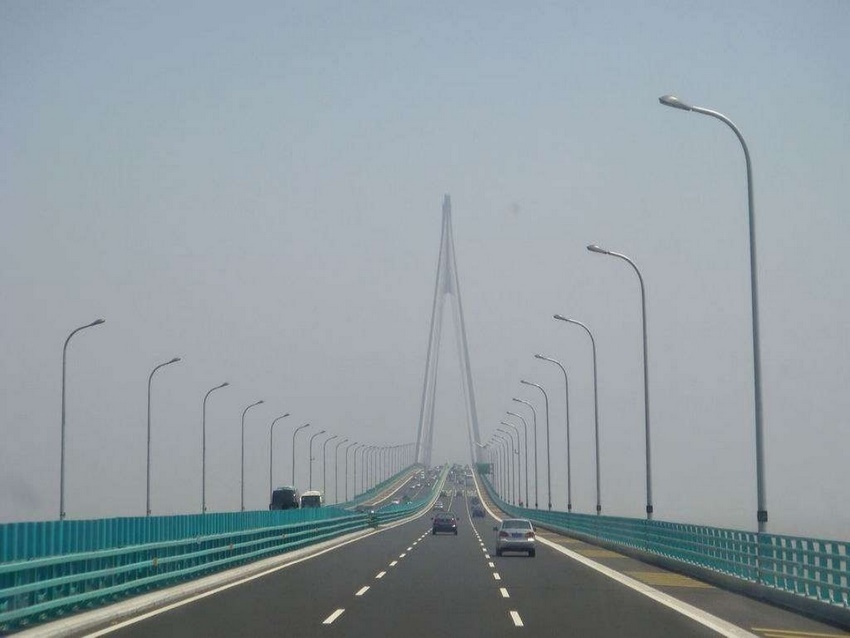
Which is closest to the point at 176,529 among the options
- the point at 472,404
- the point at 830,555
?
the point at 830,555

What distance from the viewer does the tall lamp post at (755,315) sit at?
1038 inches

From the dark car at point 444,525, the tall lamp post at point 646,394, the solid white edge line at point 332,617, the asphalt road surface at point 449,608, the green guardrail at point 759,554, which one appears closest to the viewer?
the asphalt road surface at point 449,608

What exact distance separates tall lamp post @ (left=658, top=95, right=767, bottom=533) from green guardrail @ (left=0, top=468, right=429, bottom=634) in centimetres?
1174

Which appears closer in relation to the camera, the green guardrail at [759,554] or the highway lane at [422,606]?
the highway lane at [422,606]

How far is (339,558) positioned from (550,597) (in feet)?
54.0

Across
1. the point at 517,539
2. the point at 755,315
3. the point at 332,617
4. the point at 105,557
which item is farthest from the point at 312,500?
the point at 332,617

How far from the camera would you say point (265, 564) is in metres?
34.2

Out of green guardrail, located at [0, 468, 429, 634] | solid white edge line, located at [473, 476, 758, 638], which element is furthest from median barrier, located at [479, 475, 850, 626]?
green guardrail, located at [0, 468, 429, 634]

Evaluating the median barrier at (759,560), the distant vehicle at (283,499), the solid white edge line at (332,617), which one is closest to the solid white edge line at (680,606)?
the median barrier at (759,560)

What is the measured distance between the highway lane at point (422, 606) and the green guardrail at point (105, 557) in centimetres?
122

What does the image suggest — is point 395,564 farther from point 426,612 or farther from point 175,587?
point 426,612

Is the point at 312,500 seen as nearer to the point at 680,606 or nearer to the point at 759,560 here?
the point at 759,560

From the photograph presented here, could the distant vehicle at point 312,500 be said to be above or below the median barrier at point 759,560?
below

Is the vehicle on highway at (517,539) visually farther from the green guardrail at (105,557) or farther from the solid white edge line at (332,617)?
the solid white edge line at (332,617)
